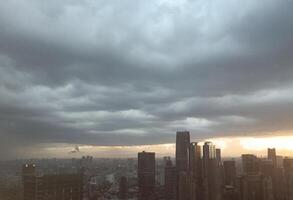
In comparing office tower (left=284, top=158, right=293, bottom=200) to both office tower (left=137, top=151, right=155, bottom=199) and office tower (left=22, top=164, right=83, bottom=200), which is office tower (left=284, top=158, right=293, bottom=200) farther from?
office tower (left=22, top=164, right=83, bottom=200)

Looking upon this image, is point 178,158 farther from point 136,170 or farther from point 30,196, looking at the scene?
point 30,196

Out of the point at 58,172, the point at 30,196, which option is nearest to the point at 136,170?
the point at 58,172

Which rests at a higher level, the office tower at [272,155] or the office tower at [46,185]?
the office tower at [272,155]

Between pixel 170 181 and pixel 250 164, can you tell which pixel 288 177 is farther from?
pixel 170 181


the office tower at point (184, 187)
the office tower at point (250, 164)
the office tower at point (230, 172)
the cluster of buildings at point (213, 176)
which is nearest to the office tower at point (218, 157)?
the cluster of buildings at point (213, 176)

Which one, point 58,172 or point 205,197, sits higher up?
point 58,172

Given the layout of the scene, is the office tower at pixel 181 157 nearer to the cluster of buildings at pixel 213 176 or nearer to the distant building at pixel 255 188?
the cluster of buildings at pixel 213 176

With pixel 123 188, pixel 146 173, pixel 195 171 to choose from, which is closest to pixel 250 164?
pixel 195 171
